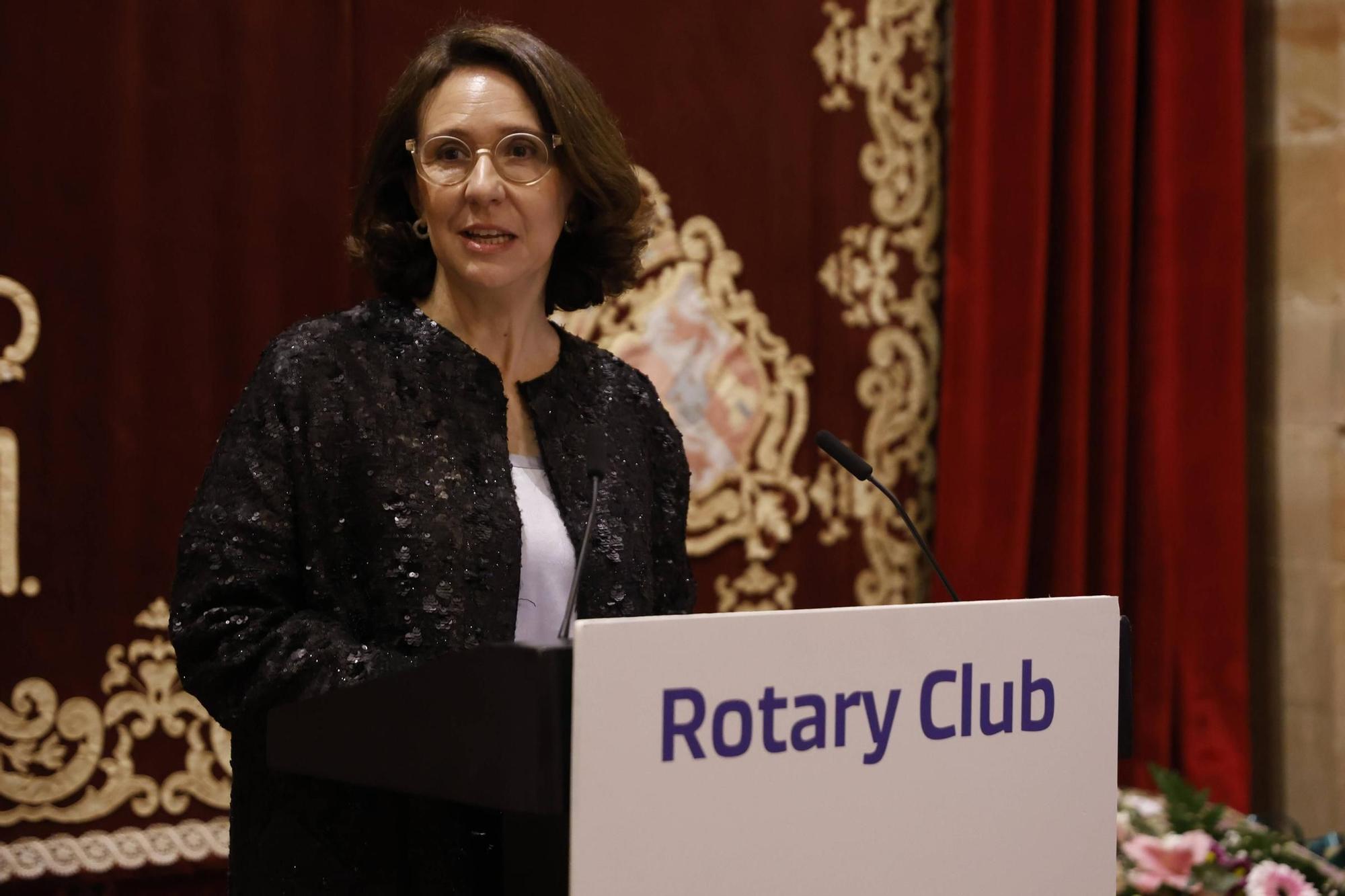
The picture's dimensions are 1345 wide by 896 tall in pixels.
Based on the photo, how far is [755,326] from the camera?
2969mm

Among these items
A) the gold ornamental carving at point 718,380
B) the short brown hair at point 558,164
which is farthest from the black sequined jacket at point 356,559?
the gold ornamental carving at point 718,380

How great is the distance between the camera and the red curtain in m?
3.07

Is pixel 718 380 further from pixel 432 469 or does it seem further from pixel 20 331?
pixel 432 469

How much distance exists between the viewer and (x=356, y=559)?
1472 millimetres

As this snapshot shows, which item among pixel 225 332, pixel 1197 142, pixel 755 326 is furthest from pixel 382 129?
pixel 1197 142

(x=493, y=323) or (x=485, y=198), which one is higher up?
(x=485, y=198)

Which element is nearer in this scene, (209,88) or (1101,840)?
(1101,840)

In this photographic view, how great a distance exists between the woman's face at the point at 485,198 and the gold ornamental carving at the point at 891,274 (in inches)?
57.4

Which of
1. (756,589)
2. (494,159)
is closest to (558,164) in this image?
(494,159)

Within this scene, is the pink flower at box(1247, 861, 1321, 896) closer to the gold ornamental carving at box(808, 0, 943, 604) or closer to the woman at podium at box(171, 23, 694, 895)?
the woman at podium at box(171, 23, 694, 895)

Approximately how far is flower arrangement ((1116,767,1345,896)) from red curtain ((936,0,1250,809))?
1.13 metres

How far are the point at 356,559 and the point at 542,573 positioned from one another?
0.21 meters

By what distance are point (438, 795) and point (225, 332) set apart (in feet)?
5.45

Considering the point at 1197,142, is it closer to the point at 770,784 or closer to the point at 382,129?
the point at 382,129
